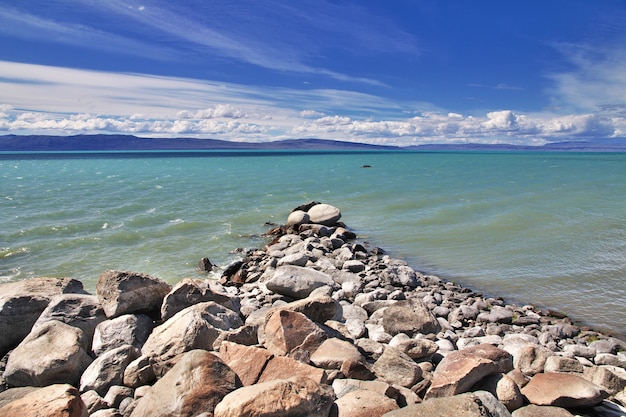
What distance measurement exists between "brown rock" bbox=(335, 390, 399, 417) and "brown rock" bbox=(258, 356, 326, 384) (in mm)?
401

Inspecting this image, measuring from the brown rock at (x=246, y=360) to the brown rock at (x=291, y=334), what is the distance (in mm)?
482

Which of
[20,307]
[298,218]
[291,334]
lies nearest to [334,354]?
[291,334]

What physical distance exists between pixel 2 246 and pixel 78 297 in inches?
531

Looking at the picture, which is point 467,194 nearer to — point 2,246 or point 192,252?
point 192,252

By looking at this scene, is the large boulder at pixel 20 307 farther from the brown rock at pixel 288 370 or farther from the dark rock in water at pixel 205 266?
the dark rock in water at pixel 205 266

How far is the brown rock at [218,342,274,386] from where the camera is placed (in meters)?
5.21

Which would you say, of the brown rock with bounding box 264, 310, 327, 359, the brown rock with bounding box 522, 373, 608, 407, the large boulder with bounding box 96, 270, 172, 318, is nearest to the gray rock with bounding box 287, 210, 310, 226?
the large boulder with bounding box 96, 270, 172, 318

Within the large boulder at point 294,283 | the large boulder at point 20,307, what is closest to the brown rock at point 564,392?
the large boulder at point 294,283

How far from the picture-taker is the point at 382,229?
69.5 feet

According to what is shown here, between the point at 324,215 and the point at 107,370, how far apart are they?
52.1 ft

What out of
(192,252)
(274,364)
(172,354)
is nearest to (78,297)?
(172,354)

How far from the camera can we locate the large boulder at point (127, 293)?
736 centimetres

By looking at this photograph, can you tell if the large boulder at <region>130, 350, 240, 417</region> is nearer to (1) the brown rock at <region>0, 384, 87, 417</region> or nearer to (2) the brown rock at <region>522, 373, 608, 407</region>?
(1) the brown rock at <region>0, 384, 87, 417</region>

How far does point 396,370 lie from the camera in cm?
574
